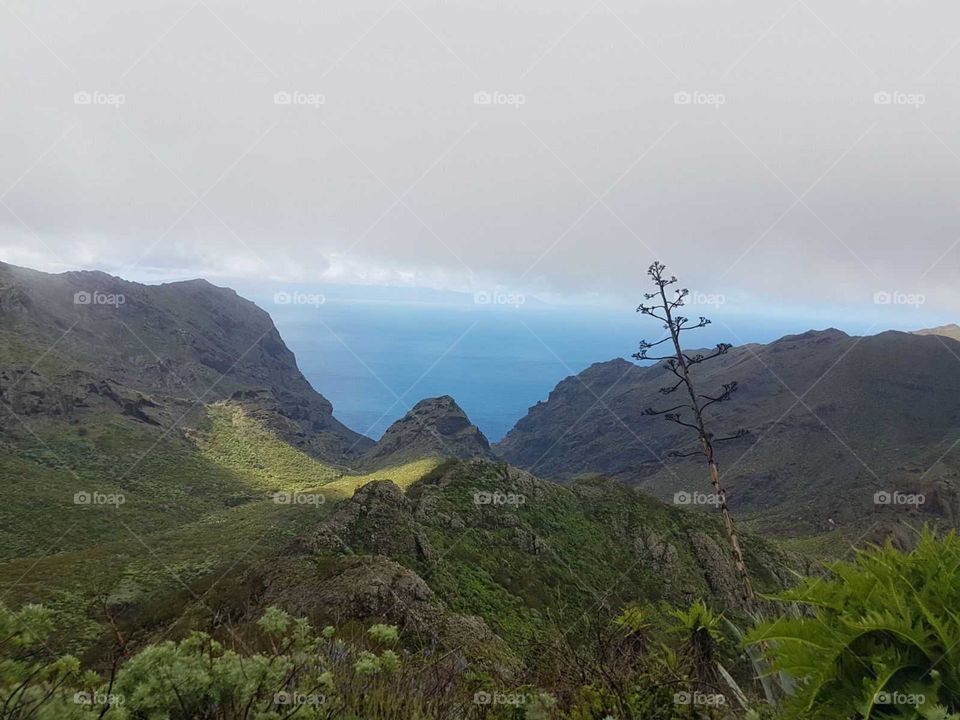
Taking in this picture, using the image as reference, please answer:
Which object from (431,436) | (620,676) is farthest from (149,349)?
(620,676)

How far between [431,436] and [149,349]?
7197 centimetres

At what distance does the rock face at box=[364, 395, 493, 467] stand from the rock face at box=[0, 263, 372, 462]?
13094 millimetres

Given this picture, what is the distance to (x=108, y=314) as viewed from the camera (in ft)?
Answer: 372

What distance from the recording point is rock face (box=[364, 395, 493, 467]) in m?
72.8

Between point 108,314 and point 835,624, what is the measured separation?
5389 inches

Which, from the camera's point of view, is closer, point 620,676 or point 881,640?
point 881,640

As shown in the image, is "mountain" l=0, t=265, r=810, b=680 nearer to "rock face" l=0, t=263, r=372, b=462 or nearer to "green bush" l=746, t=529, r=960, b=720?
"rock face" l=0, t=263, r=372, b=462

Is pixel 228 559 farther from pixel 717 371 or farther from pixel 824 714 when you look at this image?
pixel 717 371

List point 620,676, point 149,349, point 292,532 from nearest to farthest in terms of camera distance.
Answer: point 620,676, point 292,532, point 149,349

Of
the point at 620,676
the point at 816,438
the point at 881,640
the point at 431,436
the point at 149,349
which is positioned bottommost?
the point at 620,676

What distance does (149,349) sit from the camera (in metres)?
113

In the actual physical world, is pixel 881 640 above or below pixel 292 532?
above

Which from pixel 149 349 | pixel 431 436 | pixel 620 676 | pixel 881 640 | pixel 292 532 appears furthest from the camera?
pixel 149 349

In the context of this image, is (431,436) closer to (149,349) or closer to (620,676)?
(149,349)
